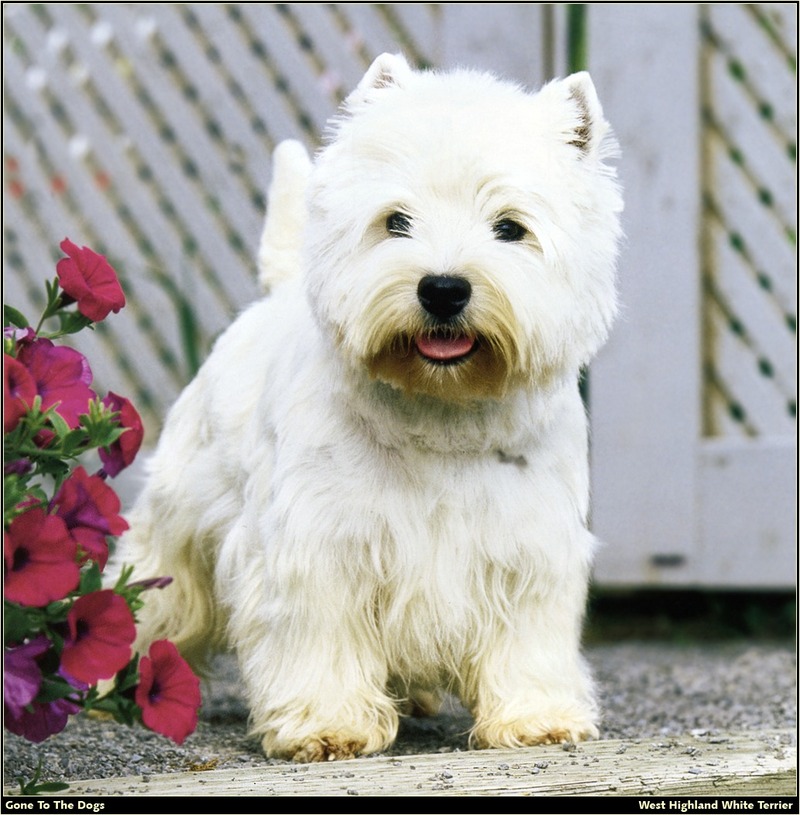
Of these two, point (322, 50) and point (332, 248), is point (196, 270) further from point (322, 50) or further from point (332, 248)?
point (332, 248)

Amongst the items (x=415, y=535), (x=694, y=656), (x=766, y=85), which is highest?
(x=766, y=85)

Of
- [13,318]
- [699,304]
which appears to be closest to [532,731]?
[13,318]

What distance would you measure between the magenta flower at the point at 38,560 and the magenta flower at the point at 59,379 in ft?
0.72

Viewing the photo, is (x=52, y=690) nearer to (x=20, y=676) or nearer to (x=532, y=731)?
(x=20, y=676)

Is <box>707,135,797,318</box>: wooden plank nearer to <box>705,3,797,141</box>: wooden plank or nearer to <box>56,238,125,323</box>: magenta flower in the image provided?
<box>705,3,797,141</box>: wooden plank

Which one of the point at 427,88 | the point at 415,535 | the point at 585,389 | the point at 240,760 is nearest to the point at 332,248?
the point at 427,88

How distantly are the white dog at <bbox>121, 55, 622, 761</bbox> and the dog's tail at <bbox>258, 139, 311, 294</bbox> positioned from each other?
634 millimetres

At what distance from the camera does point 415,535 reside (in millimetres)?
2670

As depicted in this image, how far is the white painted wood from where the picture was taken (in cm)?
464

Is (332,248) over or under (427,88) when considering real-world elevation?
under

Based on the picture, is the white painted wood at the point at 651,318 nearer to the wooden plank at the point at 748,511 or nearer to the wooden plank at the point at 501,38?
the wooden plank at the point at 748,511

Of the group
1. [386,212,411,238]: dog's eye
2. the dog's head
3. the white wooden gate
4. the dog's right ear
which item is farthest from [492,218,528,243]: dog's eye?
the white wooden gate

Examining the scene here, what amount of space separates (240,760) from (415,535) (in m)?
0.56

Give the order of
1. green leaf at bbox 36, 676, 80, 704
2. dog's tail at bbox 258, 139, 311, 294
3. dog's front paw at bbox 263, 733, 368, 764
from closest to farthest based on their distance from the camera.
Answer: green leaf at bbox 36, 676, 80, 704, dog's front paw at bbox 263, 733, 368, 764, dog's tail at bbox 258, 139, 311, 294
